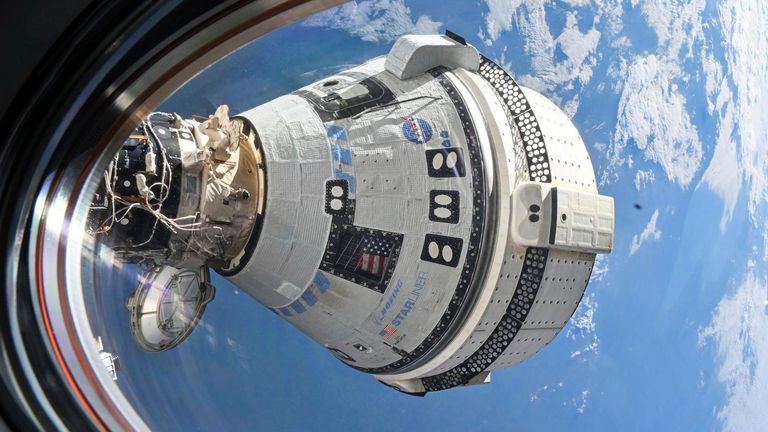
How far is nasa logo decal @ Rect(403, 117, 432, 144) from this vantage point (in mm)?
7333

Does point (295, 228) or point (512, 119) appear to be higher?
point (512, 119)

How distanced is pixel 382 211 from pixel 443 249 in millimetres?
891

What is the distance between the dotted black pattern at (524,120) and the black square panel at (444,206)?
1092 mm

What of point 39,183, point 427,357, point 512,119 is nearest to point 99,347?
point 39,183

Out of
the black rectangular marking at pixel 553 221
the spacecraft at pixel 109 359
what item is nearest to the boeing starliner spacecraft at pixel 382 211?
the black rectangular marking at pixel 553 221

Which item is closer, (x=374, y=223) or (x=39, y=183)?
(x=39, y=183)

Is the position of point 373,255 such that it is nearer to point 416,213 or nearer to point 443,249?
point 416,213

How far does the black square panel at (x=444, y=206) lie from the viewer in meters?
7.20

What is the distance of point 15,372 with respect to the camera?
9.85 ft

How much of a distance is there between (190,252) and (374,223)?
2436mm

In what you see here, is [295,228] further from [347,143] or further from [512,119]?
[512,119]

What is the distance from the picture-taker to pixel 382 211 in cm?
724

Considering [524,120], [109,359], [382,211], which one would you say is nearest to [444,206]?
[382,211]

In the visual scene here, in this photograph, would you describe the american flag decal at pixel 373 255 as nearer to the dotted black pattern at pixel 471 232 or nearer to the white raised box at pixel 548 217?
the dotted black pattern at pixel 471 232
